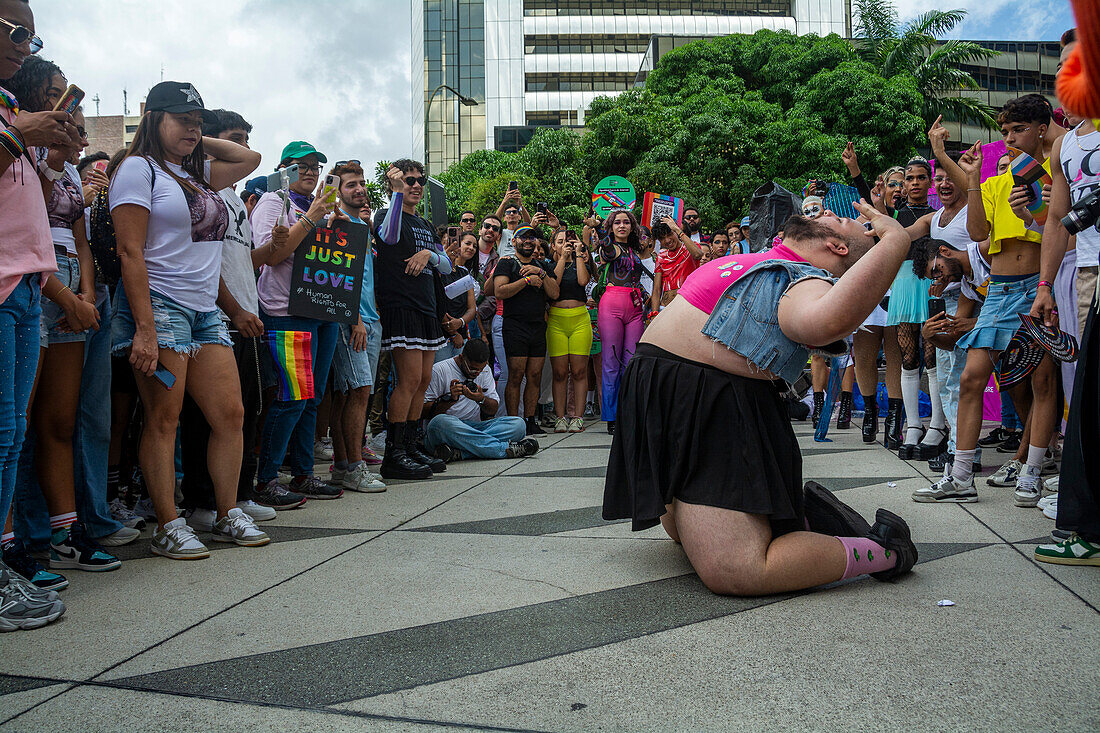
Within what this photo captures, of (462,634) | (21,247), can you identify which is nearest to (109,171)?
(21,247)

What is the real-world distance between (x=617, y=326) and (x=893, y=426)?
8.87ft

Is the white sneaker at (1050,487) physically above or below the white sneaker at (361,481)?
above

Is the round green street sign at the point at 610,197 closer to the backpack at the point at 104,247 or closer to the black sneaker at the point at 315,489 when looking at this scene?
the black sneaker at the point at 315,489

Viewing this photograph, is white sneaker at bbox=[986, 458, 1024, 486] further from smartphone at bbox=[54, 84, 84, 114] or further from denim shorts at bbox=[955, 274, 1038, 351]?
smartphone at bbox=[54, 84, 84, 114]

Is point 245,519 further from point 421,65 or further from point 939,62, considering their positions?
point 421,65

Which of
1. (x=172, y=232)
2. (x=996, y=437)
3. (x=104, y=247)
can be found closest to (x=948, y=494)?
(x=996, y=437)

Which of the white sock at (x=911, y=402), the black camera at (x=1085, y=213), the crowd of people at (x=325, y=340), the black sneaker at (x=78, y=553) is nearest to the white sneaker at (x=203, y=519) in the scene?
the crowd of people at (x=325, y=340)

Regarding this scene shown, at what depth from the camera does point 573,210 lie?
26.0m

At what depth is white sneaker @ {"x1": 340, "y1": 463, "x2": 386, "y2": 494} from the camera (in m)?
4.91

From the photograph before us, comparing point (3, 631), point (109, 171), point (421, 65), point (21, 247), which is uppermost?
point (421, 65)

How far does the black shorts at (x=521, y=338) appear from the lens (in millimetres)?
7777

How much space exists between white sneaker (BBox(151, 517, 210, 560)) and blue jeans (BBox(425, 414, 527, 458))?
2990 millimetres

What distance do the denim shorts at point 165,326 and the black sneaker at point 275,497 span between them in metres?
1.28

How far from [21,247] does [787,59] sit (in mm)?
29777
